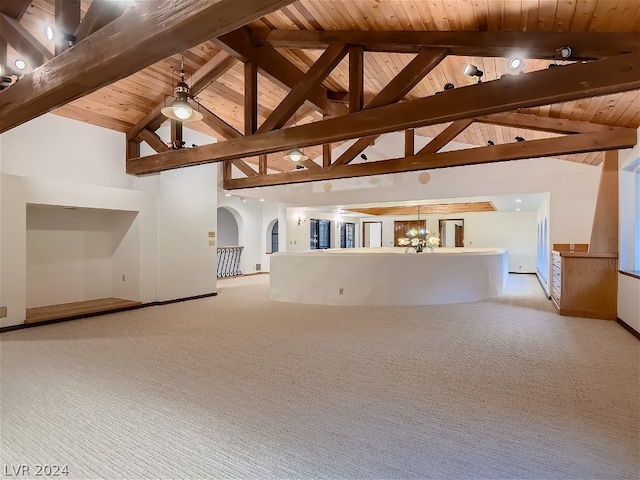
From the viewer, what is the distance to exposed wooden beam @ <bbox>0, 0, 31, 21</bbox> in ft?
11.8

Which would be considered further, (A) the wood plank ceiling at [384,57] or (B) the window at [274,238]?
(B) the window at [274,238]

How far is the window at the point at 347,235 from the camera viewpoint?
14.6 m

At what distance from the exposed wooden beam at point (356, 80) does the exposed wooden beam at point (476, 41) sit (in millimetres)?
95

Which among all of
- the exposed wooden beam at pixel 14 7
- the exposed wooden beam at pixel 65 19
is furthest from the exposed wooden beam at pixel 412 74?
the exposed wooden beam at pixel 14 7

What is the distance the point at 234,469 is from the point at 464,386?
6.12ft

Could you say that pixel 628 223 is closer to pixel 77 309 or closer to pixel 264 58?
pixel 264 58

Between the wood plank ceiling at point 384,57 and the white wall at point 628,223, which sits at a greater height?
the wood plank ceiling at point 384,57

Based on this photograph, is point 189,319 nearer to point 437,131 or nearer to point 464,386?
point 464,386

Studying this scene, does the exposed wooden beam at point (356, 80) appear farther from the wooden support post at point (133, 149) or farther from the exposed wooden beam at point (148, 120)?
the wooden support post at point (133, 149)

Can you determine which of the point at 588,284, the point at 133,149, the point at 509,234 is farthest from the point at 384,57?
the point at 509,234

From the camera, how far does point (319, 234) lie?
520 inches

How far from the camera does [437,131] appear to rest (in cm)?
775

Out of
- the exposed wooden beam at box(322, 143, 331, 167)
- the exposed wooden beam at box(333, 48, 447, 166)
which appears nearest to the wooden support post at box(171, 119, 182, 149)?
the exposed wooden beam at box(322, 143, 331, 167)

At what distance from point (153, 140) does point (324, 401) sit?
5.40 m
